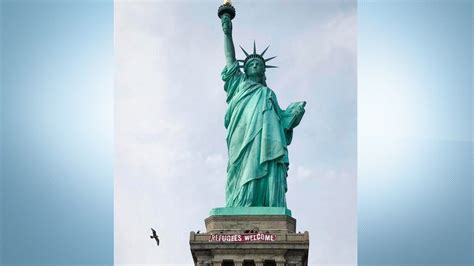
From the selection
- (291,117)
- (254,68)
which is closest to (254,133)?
(291,117)

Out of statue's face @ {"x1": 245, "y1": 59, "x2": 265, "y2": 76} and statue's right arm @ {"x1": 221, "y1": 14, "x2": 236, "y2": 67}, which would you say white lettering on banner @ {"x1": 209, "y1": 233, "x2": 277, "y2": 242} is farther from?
statue's right arm @ {"x1": 221, "y1": 14, "x2": 236, "y2": 67}

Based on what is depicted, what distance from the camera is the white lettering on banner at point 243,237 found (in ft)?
120

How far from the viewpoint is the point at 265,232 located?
37031 millimetres

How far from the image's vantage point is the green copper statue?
39.9 m

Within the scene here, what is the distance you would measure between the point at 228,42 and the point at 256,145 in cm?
648

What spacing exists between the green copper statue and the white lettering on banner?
279 cm

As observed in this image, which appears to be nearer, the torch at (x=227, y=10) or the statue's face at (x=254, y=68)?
the statue's face at (x=254, y=68)

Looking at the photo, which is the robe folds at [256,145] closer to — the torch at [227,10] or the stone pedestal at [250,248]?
the stone pedestal at [250,248]

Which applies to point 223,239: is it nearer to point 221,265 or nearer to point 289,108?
point 221,265

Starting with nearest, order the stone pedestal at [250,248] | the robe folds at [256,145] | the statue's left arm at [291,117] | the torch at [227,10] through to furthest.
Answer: the stone pedestal at [250,248] < the robe folds at [256,145] < the statue's left arm at [291,117] < the torch at [227,10]

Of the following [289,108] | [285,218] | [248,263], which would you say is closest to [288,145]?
[289,108]

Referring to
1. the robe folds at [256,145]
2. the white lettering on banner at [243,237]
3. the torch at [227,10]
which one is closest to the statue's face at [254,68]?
the robe folds at [256,145]

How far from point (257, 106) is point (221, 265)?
9211 millimetres

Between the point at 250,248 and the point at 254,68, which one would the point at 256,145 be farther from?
the point at 250,248
